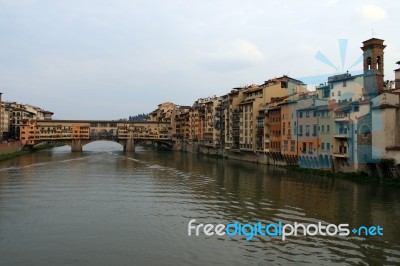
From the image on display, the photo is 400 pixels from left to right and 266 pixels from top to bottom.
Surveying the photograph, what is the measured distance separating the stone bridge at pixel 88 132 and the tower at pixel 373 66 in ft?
187

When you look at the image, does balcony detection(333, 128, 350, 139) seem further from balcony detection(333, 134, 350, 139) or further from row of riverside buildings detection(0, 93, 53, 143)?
row of riverside buildings detection(0, 93, 53, 143)

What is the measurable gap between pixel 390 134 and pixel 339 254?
18970 millimetres

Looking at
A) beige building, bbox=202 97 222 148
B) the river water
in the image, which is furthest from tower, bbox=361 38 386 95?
beige building, bbox=202 97 222 148

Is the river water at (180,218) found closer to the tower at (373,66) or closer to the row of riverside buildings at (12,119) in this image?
the tower at (373,66)

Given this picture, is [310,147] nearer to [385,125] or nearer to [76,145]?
[385,125]

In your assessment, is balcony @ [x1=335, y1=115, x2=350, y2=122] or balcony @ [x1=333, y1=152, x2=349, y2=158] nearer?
balcony @ [x1=335, y1=115, x2=350, y2=122]

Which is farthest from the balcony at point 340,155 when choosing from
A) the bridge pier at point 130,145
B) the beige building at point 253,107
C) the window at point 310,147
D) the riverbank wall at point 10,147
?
the bridge pier at point 130,145

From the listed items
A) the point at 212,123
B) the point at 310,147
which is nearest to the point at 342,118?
the point at 310,147

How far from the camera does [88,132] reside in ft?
271

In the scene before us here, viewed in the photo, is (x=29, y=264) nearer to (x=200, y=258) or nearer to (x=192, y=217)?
(x=200, y=258)

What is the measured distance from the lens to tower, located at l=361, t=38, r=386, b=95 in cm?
3394

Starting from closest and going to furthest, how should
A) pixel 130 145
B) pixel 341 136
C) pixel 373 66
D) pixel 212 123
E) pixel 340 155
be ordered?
1. pixel 341 136
2. pixel 340 155
3. pixel 373 66
4. pixel 212 123
5. pixel 130 145

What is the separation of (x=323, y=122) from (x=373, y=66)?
6.59 m

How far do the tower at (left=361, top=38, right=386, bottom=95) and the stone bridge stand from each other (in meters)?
56.9
